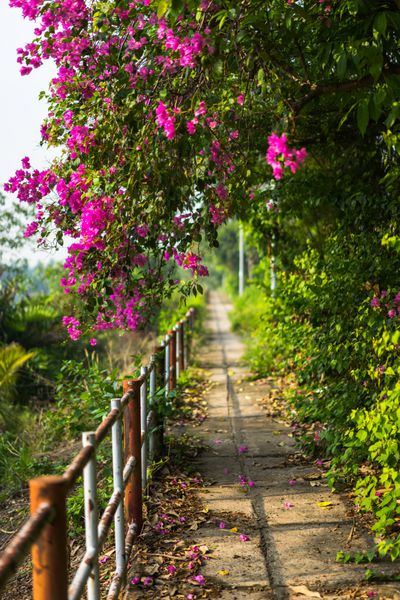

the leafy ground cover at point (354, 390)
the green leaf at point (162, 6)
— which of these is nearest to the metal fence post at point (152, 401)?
the leafy ground cover at point (354, 390)

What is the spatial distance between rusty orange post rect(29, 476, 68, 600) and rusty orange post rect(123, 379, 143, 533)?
2.37m

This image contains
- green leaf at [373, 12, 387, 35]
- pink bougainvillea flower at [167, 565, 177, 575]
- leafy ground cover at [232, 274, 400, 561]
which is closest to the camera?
green leaf at [373, 12, 387, 35]

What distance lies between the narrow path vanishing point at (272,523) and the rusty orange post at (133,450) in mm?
506

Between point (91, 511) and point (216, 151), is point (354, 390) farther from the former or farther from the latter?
point (91, 511)

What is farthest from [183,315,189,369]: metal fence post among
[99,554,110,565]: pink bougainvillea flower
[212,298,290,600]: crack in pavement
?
[99,554,110,565]: pink bougainvillea flower

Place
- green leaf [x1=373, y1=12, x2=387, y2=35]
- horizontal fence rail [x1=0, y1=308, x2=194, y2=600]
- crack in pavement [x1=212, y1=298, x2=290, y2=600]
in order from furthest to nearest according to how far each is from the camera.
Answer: crack in pavement [x1=212, y1=298, x2=290, y2=600], green leaf [x1=373, y1=12, x2=387, y2=35], horizontal fence rail [x1=0, y1=308, x2=194, y2=600]

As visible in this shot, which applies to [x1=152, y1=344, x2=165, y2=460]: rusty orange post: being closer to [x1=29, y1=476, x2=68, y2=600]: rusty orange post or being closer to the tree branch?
the tree branch

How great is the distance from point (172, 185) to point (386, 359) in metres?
2.07

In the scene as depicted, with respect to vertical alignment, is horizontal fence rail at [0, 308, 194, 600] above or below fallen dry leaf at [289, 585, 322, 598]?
above

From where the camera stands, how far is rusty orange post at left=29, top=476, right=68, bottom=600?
8.78 feet

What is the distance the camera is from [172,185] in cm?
512

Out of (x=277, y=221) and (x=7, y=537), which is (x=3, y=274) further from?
(x=7, y=537)

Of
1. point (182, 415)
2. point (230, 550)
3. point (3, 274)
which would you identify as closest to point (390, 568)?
point (230, 550)

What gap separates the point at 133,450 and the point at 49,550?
8.19 ft
